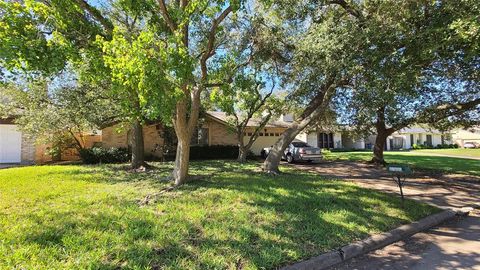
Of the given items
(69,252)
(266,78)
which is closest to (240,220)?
(69,252)

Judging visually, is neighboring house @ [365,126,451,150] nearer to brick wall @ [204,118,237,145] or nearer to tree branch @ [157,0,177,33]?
brick wall @ [204,118,237,145]

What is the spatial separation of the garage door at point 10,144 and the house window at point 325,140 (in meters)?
30.2

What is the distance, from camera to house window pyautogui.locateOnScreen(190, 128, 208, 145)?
72.2 feet

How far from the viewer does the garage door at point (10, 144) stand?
18.0m

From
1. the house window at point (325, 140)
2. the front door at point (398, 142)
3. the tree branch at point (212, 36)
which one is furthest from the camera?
the front door at point (398, 142)

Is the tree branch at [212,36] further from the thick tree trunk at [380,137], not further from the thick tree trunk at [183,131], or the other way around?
the thick tree trunk at [380,137]

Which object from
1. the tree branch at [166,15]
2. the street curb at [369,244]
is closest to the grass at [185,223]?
the street curb at [369,244]

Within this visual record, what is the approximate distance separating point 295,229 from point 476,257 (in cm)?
276

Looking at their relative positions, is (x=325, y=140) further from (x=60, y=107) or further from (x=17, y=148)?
(x=17, y=148)

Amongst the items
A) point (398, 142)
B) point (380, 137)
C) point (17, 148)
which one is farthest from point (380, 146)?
point (398, 142)

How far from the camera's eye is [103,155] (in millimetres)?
17141

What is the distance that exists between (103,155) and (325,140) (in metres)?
28.3

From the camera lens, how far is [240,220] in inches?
224

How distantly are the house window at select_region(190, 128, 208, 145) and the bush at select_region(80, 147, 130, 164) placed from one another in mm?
5342
